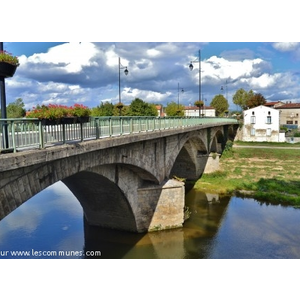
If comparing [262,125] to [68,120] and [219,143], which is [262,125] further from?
[68,120]

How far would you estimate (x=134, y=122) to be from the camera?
15125mm

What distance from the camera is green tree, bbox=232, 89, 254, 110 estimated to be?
101838mm

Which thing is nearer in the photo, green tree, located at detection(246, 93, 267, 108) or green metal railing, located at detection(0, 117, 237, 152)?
green metal railing, located at detection(0, 117, 237, 152)

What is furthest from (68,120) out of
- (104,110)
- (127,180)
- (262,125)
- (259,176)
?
(104,110)

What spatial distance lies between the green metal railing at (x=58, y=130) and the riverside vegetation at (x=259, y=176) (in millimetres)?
15971

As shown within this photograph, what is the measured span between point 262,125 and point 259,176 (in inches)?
1168

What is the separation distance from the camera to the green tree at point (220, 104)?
111m

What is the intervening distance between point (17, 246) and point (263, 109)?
54.5 m

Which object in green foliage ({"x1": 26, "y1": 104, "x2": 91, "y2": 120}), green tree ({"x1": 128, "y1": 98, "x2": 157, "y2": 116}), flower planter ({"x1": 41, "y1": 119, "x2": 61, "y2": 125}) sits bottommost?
flower planter ({"x1": 41, "y1": 119, "x2": 61, "y2": 125})

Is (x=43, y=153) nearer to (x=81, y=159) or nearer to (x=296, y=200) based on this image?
(x=81, y=159)

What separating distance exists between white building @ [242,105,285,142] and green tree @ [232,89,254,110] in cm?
4132

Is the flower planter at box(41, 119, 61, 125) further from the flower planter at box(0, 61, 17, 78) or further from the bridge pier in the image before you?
the bridge pier

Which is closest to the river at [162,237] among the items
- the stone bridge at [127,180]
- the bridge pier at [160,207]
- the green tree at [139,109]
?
the bridge pier at [160,207]

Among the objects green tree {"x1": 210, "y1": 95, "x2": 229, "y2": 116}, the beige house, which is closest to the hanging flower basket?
the beige house
